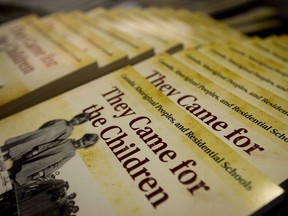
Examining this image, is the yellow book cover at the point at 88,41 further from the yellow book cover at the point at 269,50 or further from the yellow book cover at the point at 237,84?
the yellow book cover at the point at 269,50

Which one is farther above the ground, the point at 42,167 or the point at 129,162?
the point at 42,167

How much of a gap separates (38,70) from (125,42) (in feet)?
1.88

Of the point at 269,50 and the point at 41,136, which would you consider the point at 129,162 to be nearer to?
the point at 41,136

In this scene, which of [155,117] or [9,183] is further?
[155,117]

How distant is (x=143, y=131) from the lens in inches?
43.4

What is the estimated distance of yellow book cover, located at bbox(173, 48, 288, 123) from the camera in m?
1.18

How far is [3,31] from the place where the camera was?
7.77 feet

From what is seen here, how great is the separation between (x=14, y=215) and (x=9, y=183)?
137 mm

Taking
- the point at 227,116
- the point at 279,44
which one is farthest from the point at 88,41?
the point at 279,44

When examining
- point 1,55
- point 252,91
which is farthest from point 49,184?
point 1,55

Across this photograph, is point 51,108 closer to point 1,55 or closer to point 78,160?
point 78,160

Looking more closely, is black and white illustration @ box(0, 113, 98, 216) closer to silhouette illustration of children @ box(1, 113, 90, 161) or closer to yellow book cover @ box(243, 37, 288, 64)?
silhouette illustration of children @ box(1, 113, 90, 161)

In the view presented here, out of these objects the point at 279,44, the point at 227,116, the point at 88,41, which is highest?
the point at 88,41

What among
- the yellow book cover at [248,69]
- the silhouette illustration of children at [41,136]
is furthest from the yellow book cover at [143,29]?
the silhouette illustration of children at [41,136]
